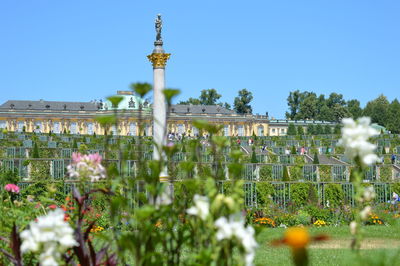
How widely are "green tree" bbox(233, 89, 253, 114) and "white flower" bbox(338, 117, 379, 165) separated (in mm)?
81462

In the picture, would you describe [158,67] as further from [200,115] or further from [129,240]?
[200,115]

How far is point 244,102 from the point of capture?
8394 centimetres

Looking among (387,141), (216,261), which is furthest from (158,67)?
(387,141)

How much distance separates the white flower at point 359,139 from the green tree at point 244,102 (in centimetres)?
8146

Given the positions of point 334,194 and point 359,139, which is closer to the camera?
point 359,139

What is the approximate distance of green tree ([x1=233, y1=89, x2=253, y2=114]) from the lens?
8362cm

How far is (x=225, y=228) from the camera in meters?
1.81

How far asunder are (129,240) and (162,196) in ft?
0.97

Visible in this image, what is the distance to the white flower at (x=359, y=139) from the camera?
2.02 m

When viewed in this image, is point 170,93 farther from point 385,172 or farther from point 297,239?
point 385,172

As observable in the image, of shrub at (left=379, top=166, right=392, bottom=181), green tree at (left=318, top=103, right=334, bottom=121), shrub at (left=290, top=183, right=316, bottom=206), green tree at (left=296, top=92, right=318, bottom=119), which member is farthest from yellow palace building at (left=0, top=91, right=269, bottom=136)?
shrub at (left=290, top=183, right=316, bottom=206)

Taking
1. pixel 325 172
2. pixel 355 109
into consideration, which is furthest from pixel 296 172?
pixel 355 109

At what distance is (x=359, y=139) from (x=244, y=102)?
82246mm

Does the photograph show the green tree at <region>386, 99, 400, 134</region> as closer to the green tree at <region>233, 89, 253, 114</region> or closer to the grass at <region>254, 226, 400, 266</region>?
the green tree at <region>233, 89, 253, 114</region>
